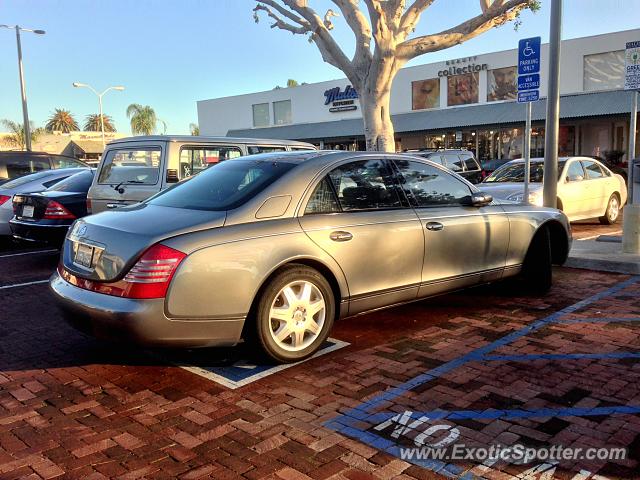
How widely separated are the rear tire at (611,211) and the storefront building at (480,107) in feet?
47.2

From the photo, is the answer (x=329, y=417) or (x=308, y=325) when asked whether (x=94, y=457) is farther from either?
(x=308, y=325)

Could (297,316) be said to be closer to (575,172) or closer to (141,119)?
(575,172)

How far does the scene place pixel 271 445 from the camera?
3.21 metres

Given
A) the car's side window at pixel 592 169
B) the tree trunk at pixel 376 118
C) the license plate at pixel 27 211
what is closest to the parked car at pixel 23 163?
the license plate at pixel 27 211

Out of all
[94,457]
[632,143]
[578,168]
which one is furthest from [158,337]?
[578,168]

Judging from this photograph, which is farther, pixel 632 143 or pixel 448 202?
pixel 632 143

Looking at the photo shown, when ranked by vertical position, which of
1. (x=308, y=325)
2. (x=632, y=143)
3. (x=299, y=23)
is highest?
(x=299, y=23)

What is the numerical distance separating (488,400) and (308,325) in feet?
4.56

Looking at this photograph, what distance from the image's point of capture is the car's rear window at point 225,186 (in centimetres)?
450

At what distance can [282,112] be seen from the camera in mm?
42250

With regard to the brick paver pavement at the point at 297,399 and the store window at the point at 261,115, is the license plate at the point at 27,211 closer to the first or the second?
the brick paver pavement at the point at 297,399

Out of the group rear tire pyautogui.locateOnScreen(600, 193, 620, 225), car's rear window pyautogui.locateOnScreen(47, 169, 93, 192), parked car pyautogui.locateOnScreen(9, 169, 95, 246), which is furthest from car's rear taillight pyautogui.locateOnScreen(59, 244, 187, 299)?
rear tire pyautogui.locateOnScreen(600, 193, 620, 225)

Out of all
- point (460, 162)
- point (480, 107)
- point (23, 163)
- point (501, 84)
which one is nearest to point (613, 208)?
point (460, 162)

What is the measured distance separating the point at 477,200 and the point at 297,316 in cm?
229
